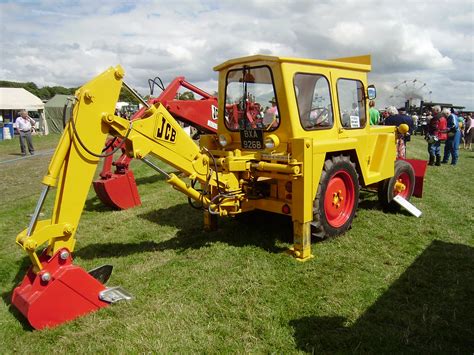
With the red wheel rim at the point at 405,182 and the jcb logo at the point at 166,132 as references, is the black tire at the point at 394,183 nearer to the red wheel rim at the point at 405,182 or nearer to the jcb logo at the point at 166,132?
the red wheel rim at the point at 405,182

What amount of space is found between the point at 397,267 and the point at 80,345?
132 inches

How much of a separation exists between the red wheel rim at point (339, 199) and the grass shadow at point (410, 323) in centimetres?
123

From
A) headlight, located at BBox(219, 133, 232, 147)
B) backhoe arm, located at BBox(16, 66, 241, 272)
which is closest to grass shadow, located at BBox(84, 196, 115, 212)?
headlight, located at BBox(219, 133, 232, 147)

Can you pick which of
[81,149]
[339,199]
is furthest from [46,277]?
[339,199]

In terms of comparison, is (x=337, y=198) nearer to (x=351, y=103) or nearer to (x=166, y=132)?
(x=351, y=103)

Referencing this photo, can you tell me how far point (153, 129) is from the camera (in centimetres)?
413

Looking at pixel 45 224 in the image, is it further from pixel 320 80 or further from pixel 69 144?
pixel 320 80

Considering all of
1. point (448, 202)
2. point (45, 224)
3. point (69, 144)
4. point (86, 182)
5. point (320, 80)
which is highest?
point (320, 80)

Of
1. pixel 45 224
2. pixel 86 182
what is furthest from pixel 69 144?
pixel 45 224

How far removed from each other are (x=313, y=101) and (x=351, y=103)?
83 centimetres

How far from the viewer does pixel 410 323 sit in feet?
10.9

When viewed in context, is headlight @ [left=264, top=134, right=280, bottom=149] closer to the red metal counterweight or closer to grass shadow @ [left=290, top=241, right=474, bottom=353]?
grass shadow @ [left=290, top=241, right=474, bottom=353]

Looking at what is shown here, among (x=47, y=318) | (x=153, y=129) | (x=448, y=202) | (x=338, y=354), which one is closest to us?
(x=338, y=354)

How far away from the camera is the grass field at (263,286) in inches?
124
